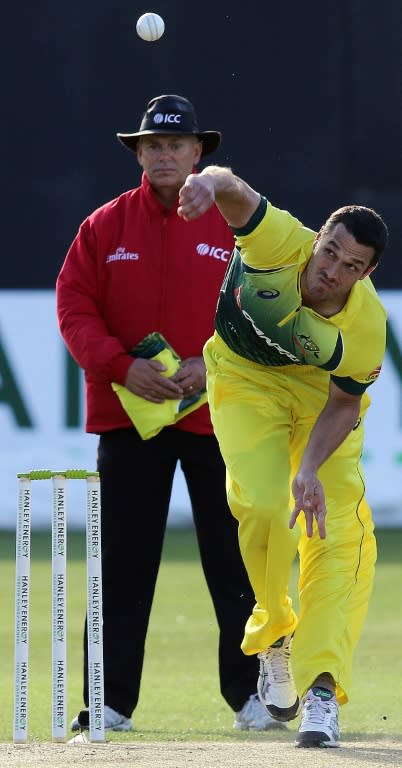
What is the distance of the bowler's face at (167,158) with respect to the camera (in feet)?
19.1

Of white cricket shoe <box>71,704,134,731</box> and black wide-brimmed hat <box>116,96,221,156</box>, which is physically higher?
black wide-brimmed hat <box>116,96,221,156</box>

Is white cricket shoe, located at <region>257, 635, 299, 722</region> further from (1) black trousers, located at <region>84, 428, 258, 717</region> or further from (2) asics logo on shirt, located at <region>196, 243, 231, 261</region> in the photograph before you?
(2) asics logo on shirt, located at <region>196, 243, 231, 261</region>

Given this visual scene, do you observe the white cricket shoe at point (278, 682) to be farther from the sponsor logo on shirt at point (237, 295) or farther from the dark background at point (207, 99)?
the dark background at point (207, 99)

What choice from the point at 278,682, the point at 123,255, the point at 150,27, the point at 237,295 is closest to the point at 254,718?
the point at 278,682

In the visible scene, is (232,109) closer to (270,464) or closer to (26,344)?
(26,344)

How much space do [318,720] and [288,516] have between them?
63cm

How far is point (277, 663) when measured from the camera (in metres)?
5.36

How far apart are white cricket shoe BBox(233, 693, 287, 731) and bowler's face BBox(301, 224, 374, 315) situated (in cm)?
162

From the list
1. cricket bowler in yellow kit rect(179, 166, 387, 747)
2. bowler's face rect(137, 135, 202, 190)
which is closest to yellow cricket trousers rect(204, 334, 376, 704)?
cricket bowler in yellow kit rect(179, 166, 387, 747)

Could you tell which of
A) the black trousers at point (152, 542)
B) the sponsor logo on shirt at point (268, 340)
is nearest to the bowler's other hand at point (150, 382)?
the black trousers at point (152, 542)

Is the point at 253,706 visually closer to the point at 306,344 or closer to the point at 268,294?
the point at 306,344

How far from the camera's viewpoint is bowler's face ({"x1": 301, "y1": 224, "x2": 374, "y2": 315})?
4793mm

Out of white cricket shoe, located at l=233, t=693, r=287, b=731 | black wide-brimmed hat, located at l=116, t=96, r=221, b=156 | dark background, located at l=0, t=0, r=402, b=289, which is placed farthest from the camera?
dark background, located at l=0, t=0, r=402, b=289

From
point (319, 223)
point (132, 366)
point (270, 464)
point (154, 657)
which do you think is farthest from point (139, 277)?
point (319, 223)
